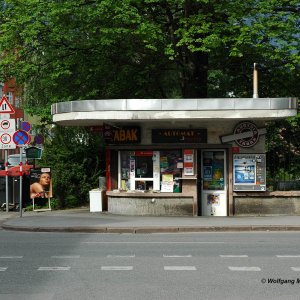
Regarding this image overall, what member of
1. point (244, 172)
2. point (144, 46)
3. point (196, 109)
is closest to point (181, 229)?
point (196, 109)

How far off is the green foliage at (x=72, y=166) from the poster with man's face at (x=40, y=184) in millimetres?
821

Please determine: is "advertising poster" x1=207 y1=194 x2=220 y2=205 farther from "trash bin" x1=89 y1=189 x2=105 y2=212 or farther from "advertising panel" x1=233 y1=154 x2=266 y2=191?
"trash bin" x1=89 y1=189 x2=105 y2=212

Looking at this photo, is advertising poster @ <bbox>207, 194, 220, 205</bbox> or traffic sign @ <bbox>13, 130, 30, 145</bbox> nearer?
advertising poster @ <bbox>207, 194, 220, 205</bbox>

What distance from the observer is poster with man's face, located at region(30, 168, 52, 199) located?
2133 cm

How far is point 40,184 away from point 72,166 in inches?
64.7

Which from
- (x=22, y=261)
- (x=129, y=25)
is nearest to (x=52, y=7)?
(x=129, y=25)

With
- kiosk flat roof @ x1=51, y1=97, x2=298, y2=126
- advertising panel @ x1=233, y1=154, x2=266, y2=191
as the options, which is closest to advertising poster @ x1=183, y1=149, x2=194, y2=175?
advertising panel @ x1=233, y1=154, x2=266, y2=191

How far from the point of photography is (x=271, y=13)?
2086 cm

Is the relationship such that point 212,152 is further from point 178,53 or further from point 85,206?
point 85,206

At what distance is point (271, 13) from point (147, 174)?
7024 mm

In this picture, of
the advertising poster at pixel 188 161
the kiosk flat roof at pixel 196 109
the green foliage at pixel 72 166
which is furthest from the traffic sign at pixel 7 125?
the advertising poster at pixel 188 161

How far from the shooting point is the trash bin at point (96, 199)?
20234mm

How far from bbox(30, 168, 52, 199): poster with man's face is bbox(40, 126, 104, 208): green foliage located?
0.82 m

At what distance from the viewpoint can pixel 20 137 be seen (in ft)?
63.4
